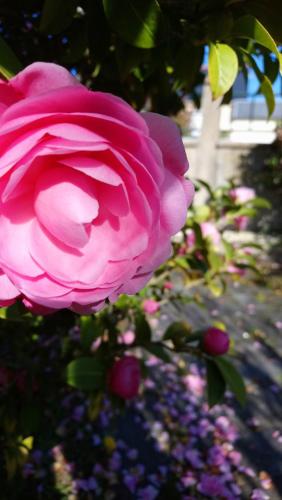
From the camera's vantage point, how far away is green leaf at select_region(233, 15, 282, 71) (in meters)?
0.44

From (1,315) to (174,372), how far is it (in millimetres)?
2328

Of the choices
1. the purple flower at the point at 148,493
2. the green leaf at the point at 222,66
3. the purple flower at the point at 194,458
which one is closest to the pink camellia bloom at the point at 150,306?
the purple flower at the point at 148,493

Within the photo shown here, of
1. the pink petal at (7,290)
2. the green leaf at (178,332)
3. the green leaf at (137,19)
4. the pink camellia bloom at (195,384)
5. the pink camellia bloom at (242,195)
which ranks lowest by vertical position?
the pink camellia bloom at (195,384)

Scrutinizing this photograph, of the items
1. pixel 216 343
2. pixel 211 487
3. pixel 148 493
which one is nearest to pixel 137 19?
pixel 216 343

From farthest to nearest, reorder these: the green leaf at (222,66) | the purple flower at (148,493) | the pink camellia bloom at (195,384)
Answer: the pink camellia bloom at (195,384) → the purple flower at (148,493) → the green leaf at (222,66)

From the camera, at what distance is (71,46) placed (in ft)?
2.14

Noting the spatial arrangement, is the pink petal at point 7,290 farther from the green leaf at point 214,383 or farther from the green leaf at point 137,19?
the green leaf at point 214,383

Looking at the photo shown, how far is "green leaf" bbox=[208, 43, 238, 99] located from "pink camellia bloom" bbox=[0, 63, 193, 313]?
0.75 feet

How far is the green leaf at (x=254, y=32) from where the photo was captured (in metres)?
0.44

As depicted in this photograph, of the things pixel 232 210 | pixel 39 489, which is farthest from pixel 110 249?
pixel 39 489

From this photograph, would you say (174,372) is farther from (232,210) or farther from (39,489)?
(232,210)

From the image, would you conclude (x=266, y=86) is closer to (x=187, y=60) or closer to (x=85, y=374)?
(x=187, y=60)

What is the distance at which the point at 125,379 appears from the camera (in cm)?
90

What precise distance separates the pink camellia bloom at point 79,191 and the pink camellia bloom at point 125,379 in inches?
21.9
